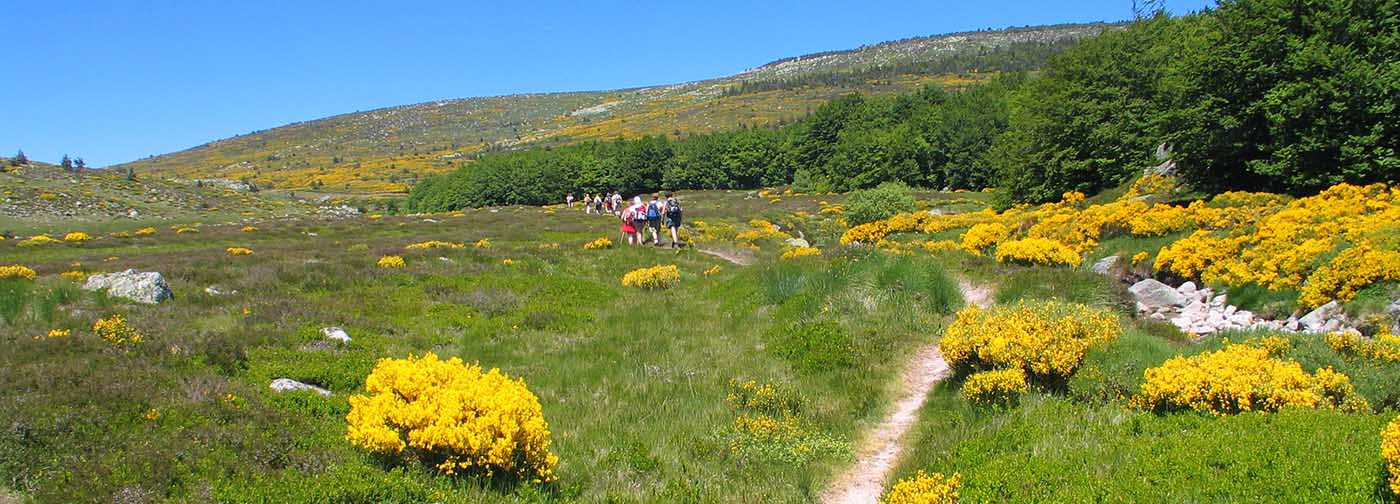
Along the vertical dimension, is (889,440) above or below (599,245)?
below

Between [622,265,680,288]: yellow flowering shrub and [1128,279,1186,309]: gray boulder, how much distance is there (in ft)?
33.8

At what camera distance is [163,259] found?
23.2 m

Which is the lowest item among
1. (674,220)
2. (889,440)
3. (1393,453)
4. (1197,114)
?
(889,440)

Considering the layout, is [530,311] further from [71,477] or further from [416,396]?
[71,477]

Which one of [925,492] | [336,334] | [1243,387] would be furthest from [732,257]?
[925,492]

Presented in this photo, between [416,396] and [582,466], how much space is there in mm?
1704

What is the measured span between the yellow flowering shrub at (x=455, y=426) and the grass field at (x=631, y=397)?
186mm

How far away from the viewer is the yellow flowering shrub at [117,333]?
865cm

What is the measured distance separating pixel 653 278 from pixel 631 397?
9060 mm

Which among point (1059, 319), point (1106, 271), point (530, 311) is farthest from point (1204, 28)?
point (530, 311)

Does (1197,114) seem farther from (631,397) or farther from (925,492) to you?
(925,492)

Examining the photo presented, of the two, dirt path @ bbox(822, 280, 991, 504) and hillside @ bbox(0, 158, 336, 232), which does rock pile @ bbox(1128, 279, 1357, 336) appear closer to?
dirt path @ bbox(822, 280, 991, 504)

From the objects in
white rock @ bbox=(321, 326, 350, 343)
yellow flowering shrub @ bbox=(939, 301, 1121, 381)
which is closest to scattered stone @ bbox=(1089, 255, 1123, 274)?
yellow flowering shrub @ bbox=(939, 301, 1121, 381)

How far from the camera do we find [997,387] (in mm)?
8086
